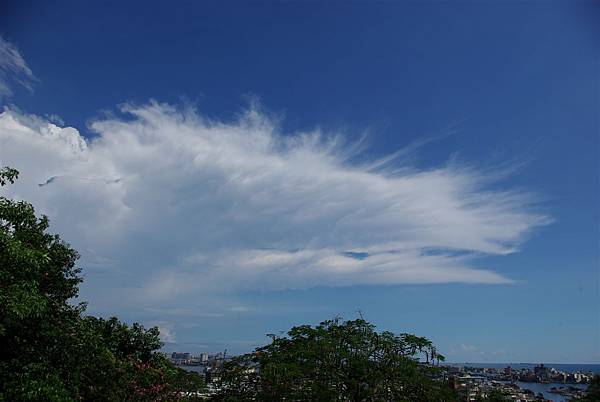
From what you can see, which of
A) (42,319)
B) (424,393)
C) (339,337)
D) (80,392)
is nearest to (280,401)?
(339,337)

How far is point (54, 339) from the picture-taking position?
9.64 meters

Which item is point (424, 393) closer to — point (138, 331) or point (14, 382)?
point (138, 331)

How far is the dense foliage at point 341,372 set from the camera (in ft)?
49.5

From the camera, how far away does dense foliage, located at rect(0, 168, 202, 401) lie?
8.12m

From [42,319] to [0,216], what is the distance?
7.44 ft

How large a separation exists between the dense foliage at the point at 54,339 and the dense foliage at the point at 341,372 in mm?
3054

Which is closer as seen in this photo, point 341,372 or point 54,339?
point 54,339

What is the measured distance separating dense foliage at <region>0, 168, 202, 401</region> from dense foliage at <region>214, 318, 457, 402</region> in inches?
120

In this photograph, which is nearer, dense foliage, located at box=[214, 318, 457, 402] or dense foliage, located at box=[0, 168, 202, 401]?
dense foliage, located at box=[0, 168, 202, 401]

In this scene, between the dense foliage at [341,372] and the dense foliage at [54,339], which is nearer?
the dense foliage at [54,339]

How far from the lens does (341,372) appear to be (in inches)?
619

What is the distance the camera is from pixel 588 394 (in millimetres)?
17594

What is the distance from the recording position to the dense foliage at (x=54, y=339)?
812cm

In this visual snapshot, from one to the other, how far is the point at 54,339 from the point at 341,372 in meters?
9.37
